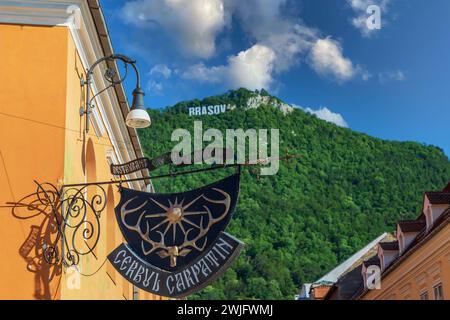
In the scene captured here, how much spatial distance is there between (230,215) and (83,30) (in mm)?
4022

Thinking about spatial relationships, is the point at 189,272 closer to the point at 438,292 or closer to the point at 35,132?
the point at 35,132

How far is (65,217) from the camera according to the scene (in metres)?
9.01

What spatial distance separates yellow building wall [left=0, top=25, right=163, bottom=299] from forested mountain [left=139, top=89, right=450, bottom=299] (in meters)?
33.5

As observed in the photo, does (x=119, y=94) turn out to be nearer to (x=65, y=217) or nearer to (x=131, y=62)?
(x=131, y=62)

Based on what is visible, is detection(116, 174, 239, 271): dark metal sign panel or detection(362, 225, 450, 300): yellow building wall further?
detection(362, 225, 450, 300): yellow building wall

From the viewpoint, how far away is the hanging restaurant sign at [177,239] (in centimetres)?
817

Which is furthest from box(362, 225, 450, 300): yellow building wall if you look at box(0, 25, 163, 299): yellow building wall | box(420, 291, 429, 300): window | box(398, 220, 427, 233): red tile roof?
box(0, 25, 163, 299): yellow building wall

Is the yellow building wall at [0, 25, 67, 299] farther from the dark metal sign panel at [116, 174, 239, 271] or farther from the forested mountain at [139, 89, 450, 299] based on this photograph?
the forested mountain at [139, 89, 450, 299]

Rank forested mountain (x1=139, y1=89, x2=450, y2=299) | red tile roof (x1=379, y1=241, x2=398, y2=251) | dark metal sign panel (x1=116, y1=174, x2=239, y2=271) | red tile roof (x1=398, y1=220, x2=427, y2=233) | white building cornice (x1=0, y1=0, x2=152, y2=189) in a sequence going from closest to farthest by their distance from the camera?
dark metal sign panel (x1=116, y1=174, x2=239, y2=271)
white building cornice (x1=0, y1=0, x2=152, y2=189)
red tile roof (x1=398, y1=220, x2=427, y2=233)
red tile roof (x1=379, y1=241, x2=398, y2=251)
forested mountain (x1=139, y1=89, x2=450, y2=299)

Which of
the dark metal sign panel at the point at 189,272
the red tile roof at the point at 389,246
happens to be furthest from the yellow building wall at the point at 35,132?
the red tile roof at the point at 389,246

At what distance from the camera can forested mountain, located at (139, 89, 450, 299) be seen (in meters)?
47.0

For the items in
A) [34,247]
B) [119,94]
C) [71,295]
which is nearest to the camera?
[34,247]

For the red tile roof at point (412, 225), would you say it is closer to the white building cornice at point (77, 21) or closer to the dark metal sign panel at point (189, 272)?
the white building cornice at point (77, 21)

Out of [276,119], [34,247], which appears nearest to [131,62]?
[34,247]
